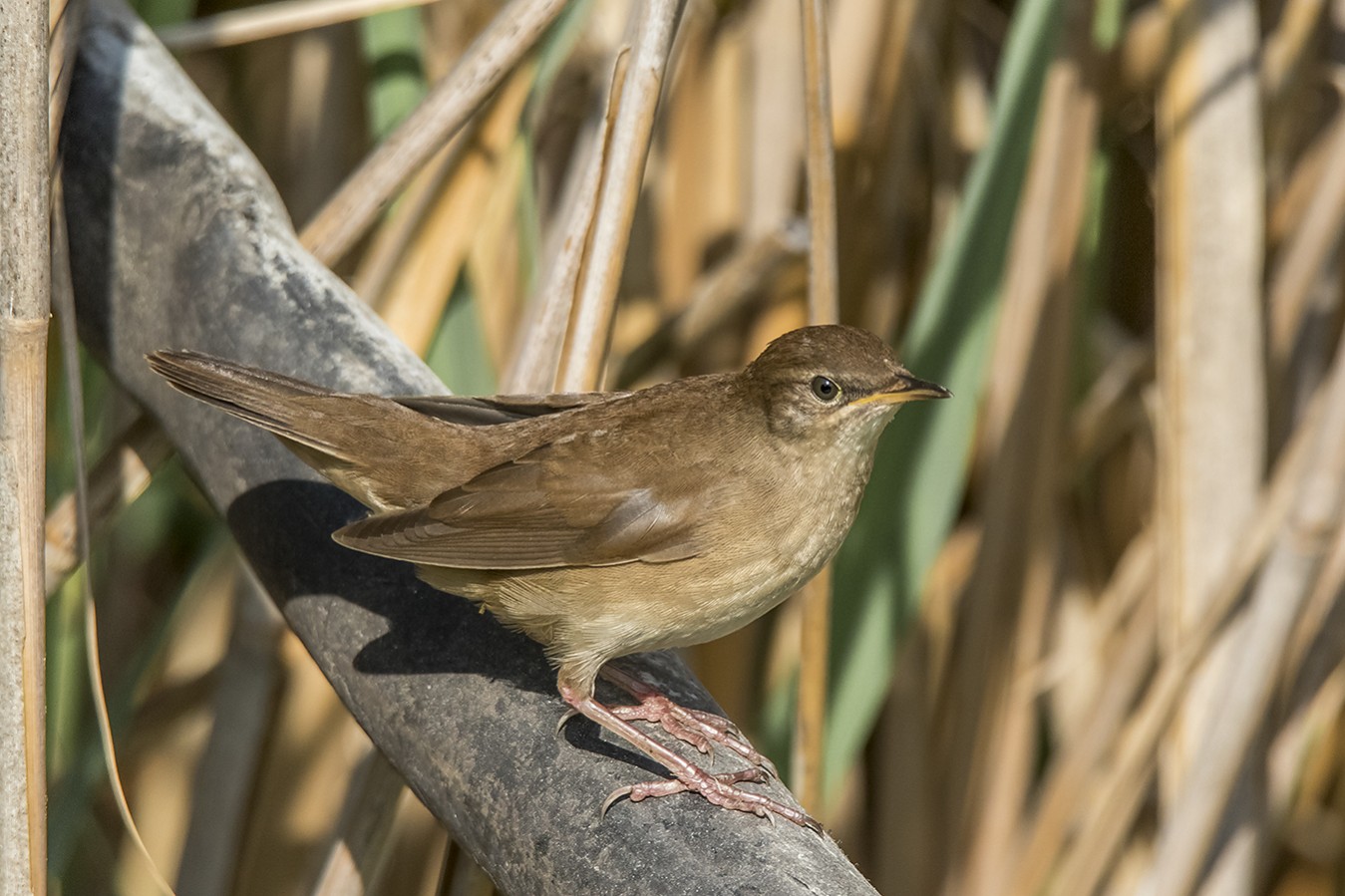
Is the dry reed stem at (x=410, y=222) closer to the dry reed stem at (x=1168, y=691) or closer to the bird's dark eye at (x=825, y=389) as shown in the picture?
the bird's dark eye at (x=825, y=389)

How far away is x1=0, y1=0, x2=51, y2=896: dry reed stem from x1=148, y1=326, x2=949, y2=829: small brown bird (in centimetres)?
35

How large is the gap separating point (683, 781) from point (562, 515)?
19.7 inches

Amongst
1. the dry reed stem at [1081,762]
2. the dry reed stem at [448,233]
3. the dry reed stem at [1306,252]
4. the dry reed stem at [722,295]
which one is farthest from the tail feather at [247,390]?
the dry reed stem at [1306,252]

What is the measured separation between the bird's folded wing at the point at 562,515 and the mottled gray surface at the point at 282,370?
86 millimetres

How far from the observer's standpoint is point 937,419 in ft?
6.88

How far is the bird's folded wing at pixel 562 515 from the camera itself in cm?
166

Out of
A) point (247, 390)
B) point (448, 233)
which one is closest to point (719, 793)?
point (247, 390)

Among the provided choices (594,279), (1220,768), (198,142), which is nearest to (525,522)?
(594,279)

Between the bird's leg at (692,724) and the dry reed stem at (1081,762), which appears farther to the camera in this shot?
the dry reed stem at (1081,762)

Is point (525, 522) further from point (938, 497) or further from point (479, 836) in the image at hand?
point (938, 497)

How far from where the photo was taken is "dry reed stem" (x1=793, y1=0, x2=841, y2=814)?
5.45 ft

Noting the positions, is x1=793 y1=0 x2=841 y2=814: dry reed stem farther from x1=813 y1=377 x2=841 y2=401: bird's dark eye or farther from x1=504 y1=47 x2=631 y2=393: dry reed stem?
x1=504 y1=47 x2=631 y2=393: dry reed stem

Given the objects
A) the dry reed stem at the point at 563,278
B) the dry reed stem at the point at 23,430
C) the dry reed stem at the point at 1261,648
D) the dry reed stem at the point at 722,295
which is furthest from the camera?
the dry reed stem at the point at 722,295

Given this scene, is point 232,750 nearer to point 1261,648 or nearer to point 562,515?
point 562,515
